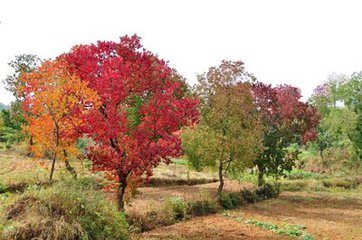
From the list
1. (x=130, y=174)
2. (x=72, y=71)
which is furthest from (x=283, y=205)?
(x=72, y=71)

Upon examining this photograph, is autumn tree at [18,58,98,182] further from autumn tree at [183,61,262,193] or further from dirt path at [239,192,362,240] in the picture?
dirt path at [239,192,362,240]

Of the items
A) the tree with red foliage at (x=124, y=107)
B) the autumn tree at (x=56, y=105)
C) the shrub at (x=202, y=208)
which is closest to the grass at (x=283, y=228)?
the shrub at (x=202, y=208)

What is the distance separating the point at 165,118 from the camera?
56.1 feet

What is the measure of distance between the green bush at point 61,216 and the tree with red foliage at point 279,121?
81.8 feet

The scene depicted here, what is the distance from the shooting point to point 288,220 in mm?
24156

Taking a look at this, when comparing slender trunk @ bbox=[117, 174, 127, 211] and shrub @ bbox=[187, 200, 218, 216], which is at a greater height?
slender trunk @ bbox=[117, 174, 127, 211]

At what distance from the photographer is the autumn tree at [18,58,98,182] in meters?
18.3

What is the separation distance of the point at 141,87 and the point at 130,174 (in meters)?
3.96

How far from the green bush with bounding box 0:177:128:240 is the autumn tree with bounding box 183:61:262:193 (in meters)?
16.0

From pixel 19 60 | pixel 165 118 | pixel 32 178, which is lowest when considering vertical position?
pixel 32 178

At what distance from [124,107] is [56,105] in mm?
4428

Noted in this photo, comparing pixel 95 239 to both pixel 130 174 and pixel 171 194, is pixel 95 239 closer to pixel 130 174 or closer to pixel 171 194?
pixel 130 174

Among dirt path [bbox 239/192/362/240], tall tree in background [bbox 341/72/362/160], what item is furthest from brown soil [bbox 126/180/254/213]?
tall tree in background [bbox 341/72/362/160]

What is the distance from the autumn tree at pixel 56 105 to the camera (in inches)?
720
